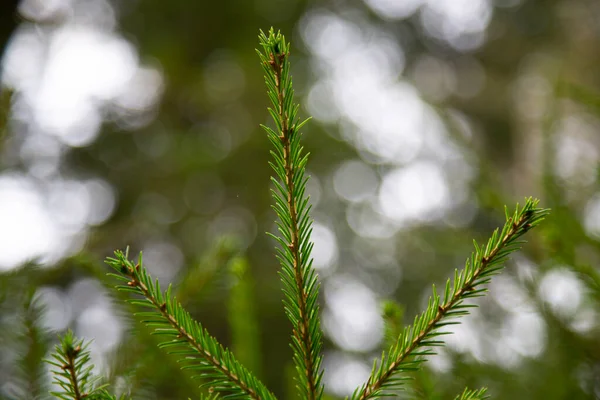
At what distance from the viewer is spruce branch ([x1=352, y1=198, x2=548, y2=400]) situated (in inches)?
26.6

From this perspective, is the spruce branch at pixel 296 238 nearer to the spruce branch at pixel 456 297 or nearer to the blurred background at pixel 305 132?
the spruce branch at pixel 456 297

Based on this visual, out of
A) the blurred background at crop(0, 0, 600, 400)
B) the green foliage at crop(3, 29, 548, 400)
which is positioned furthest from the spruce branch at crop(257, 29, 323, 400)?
the blurred background at crop(0, 0, 600, 400)

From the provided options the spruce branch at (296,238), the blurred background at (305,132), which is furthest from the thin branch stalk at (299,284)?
the blurred background at (305,132)

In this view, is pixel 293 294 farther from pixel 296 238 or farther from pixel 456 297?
pixel 456 297

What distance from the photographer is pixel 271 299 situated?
5590mm

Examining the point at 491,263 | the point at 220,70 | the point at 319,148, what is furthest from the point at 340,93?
the point at 491,263

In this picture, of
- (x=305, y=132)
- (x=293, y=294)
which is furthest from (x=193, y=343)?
(x=305, y=132)

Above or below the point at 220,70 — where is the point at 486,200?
below

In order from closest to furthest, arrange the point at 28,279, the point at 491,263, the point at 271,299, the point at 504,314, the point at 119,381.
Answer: the point at 491,263 < the point at 119,381 < the point at 28,279 < the point at 504,314 < the point at 271,299

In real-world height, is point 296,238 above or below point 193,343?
above

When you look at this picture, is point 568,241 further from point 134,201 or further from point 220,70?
point 220,70

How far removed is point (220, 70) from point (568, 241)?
226 inches

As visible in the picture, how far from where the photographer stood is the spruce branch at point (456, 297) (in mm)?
676

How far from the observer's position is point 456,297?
698 millimetres
